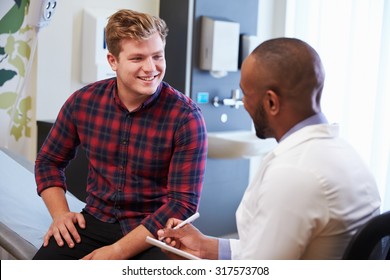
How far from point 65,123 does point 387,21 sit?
Result: 2.08 m

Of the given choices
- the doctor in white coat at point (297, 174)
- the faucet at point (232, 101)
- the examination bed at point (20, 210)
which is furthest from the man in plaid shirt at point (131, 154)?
the faucet at point (232, 101)

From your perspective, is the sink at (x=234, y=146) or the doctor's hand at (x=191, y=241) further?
the sink at (x=234, y=146)

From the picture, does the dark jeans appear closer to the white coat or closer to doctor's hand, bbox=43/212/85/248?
doctor's hand, bbox=43/212/85/248

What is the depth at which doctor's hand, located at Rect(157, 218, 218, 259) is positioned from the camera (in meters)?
1.29

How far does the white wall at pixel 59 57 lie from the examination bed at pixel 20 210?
39 centimetres

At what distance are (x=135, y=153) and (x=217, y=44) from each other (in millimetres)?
1709

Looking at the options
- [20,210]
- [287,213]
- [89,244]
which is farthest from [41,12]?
[287,213]

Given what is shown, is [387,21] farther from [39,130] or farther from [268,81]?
[268,81]

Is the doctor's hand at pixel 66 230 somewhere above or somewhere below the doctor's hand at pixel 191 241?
below

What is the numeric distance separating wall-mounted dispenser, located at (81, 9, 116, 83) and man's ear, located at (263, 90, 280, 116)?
1872mm

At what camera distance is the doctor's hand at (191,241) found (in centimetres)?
129

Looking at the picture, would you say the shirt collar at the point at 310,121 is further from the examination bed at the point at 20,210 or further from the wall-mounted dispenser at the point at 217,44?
the wall-mounted dispenser at the point at 217,44
